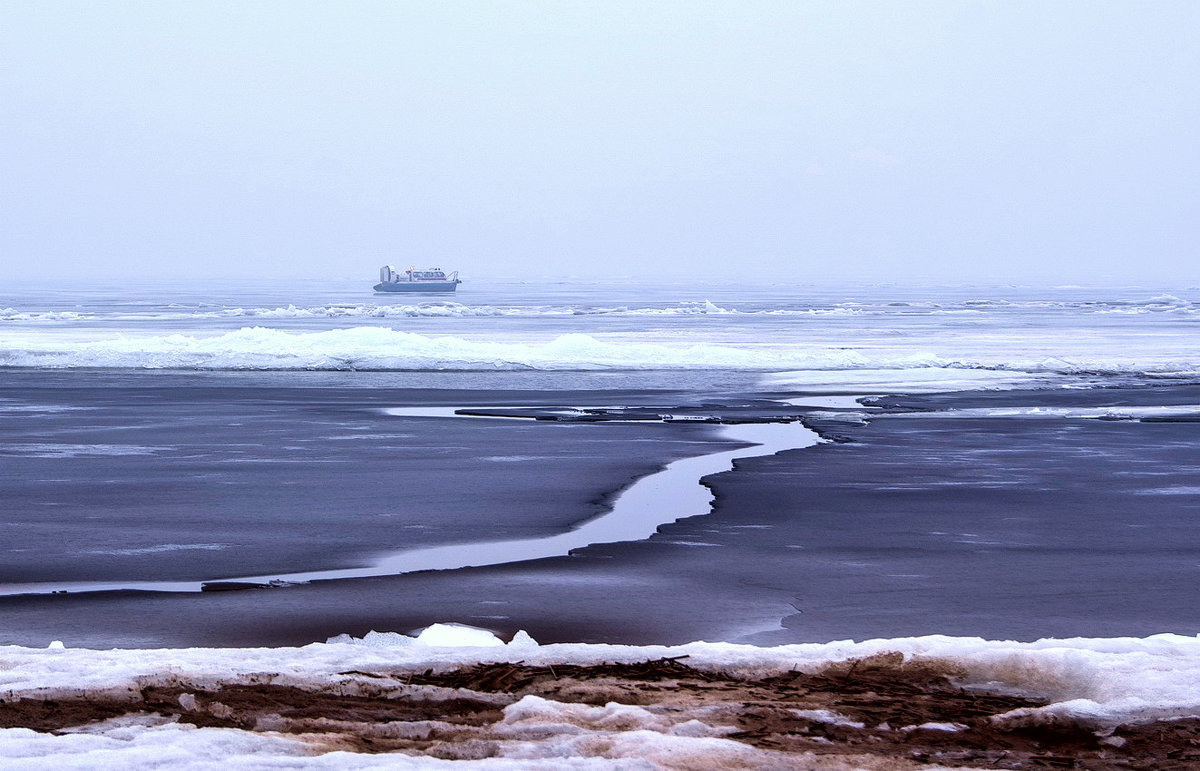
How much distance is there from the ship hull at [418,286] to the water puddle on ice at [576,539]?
9751 centimetres

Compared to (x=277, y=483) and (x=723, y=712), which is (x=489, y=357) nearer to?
(x=277, y=483)

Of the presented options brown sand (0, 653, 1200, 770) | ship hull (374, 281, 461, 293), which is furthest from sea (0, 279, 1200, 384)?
ship hull (374, 281, 461, 293)

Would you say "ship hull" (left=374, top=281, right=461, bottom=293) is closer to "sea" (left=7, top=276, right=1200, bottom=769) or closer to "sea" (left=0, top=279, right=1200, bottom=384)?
"sea" (left=0, top=279, right=1200, bottom=384)

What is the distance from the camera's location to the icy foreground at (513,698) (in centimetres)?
455

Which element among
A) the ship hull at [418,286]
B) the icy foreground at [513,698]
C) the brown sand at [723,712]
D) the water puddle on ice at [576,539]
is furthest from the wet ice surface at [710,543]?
the ship hull at [418,286]

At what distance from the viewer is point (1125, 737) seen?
4.91 m

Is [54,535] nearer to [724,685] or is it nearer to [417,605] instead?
[417,605]

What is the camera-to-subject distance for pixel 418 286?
375ft

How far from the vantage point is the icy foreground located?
4.55 metres

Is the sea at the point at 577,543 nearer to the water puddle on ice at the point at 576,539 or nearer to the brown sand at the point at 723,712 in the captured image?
the water puddle on ice at the point at 576,539

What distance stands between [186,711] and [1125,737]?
3396 mm

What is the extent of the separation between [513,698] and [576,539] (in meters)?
5.04

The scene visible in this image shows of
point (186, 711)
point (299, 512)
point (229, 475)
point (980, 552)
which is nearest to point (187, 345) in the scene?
point (229, 475)

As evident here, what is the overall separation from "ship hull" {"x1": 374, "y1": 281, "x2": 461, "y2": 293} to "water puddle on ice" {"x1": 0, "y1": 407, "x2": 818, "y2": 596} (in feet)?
320
